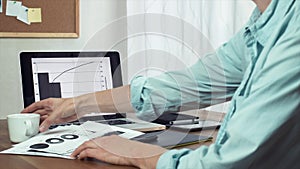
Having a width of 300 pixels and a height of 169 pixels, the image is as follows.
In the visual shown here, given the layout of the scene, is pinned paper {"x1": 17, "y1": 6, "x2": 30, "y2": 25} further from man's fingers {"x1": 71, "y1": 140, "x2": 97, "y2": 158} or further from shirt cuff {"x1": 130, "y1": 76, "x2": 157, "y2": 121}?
man's fingers {"x1": 71, "y1": 140, "x2": 97, "y2": 158}

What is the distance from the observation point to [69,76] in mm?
1867

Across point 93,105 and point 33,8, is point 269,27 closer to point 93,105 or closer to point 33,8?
point 93,105

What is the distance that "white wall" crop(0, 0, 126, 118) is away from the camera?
2754mm

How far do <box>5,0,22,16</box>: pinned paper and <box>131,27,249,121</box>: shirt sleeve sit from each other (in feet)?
4.50

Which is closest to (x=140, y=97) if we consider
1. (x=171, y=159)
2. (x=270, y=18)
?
(x=171, y=159)

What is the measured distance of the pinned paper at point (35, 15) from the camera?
2.73m

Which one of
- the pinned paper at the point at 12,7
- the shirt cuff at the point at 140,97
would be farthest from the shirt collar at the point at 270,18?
the pinned paper at the point at 12,7

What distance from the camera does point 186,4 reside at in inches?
100.0

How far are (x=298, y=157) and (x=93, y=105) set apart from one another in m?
0.83

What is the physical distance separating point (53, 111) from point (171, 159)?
690mm

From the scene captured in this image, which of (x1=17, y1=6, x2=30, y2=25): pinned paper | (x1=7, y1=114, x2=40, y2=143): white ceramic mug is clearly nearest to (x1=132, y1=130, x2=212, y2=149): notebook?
(x1=7, y1=114, x2=40, y2=143): white ceramic mug

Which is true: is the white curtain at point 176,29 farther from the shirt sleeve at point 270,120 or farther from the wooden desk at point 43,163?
the shirt sleeve at point 270,120

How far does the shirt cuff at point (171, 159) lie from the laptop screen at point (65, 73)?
84cm

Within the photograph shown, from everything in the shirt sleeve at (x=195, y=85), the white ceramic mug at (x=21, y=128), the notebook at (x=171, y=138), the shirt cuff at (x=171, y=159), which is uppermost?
the shirt sleeve at (x=195, y=85)
